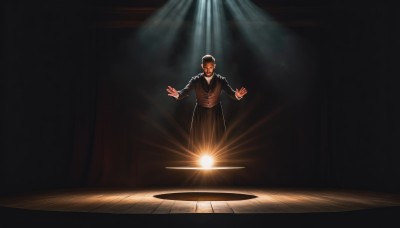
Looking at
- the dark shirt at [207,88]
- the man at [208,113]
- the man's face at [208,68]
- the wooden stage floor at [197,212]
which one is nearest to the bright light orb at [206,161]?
the man at [208,113]

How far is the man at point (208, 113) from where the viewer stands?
6004mm

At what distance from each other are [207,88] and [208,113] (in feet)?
1.10

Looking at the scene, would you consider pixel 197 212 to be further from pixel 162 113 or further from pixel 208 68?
pixel 162 113

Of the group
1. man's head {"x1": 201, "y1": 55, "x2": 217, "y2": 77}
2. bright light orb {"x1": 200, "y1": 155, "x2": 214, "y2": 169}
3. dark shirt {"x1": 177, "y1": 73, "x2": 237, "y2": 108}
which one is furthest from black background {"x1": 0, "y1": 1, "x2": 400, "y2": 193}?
man's head {"x1": 201, "y1": 55, "x2": 217, "y2": 77}

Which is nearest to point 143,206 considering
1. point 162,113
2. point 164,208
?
point 164,208

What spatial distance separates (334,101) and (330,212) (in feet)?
11.8

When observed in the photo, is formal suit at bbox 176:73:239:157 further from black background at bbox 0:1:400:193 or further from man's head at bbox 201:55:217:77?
black background at bbox 0:1:400:193

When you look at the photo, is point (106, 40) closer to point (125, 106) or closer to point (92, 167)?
point (125, 106)

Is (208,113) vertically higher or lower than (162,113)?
lower

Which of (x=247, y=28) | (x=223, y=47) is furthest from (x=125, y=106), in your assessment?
(x=247, y=28)

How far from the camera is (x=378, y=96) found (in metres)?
6.04

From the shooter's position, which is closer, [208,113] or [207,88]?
[207,88]

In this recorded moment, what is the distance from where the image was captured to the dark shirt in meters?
6.00

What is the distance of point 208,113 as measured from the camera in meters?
6.13
